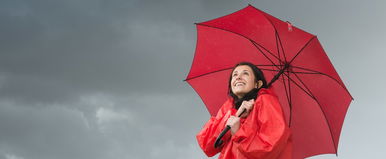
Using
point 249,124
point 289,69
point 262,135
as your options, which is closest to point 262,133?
point 262,135

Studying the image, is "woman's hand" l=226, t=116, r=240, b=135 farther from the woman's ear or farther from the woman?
the woman's ear

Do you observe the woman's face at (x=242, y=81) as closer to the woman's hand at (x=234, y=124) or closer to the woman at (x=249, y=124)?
the woman at (x=249, y=124)

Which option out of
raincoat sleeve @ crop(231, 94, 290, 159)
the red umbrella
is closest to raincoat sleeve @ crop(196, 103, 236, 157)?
raincoat sleeve @ crop(231, 94, 290, 159)

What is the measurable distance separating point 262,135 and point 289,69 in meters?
1.61

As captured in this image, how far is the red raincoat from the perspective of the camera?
5.02m

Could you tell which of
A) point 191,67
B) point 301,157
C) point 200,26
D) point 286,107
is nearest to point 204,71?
point 191,67

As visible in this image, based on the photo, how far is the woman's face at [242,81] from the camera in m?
5.84

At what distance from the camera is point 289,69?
6.38 meters

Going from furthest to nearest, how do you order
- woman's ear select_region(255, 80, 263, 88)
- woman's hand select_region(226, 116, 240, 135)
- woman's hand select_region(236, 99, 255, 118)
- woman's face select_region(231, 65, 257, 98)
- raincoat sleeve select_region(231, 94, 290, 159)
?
woman's ear select_region(255, 80, 263, 88) → woman's face select_region(231, 65, 257, 98) → woman's hand select_region(236, 99, 255, 118) → woman's hand select_region(226, 116, 240, 135) → raincoat sleeve select_region(231, 94, 290, 159)

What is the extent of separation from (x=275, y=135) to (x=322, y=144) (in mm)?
2125

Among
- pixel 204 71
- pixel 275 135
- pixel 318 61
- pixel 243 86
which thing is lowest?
pixel 275 135

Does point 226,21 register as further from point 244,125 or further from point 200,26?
point 244,125

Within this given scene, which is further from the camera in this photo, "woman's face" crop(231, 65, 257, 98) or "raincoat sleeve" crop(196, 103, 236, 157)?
"woman's face" crop(231, 65, 257, 98)

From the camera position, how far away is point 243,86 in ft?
19.2
